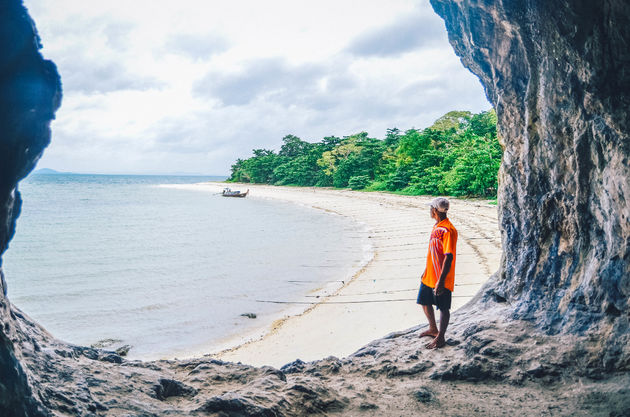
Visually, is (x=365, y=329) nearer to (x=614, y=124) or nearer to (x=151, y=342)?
(x=151, y=342)

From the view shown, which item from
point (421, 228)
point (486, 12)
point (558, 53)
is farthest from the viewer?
point (421, 228)

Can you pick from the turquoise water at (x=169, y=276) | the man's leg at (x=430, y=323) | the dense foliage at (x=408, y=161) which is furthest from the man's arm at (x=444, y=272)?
the dense foliage at (x=408, y=161)

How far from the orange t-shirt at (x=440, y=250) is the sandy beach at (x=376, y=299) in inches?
113

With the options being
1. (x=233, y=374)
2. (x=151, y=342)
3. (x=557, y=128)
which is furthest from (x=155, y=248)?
(x=557, y=128)

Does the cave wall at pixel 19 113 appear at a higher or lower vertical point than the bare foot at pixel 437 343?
higher

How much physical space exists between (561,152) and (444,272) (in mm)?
1549

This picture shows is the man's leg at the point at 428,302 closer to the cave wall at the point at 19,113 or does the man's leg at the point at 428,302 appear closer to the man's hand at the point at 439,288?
the man's hand at the point at 439,288

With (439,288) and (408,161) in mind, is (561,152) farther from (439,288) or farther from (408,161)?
(408,161)

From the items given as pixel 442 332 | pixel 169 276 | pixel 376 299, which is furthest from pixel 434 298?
pixel 169 276

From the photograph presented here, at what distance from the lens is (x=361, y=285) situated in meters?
10.9

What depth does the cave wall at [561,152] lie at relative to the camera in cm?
327

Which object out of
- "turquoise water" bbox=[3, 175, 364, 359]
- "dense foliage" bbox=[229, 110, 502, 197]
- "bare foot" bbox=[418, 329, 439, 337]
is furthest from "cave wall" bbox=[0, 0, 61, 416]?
"dense foliage" bbox=[229, 110, 502, 197]

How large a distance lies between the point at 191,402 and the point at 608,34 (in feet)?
13.5

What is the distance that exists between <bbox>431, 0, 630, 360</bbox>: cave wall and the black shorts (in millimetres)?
703
